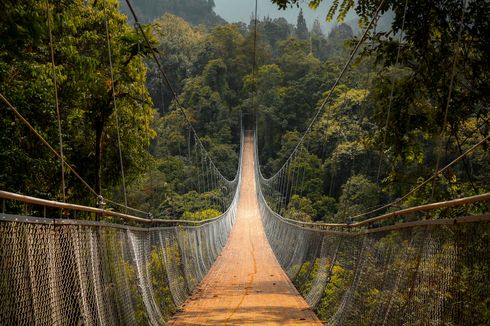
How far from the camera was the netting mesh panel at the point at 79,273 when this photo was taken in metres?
2.21

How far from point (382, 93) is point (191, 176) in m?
29.4

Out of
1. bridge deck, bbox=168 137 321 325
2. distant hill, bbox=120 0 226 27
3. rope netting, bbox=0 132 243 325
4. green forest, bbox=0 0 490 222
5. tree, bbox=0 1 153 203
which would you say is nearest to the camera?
rope netting, bbox=0 132 243 325

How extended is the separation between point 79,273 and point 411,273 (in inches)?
66.7

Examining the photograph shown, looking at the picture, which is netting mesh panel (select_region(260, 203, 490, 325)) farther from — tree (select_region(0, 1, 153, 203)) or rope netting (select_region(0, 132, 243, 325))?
tree (select_region(0, 1, 153, 203))

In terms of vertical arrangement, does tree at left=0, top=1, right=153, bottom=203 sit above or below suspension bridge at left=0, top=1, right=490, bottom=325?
above

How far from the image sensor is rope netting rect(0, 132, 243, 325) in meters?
2.21

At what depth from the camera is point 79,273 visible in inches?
121

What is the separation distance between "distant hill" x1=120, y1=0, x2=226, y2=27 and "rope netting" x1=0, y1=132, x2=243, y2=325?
11197 cm

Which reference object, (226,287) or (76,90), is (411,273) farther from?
(76,90)

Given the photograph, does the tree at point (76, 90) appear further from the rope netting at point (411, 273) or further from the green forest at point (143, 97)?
the rope netting at point (411, 273)

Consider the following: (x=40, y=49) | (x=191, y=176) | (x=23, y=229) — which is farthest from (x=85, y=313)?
(x=191, y=176)

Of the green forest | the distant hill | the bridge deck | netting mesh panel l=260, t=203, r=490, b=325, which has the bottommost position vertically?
the bridge deck

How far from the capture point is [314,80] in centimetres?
5788

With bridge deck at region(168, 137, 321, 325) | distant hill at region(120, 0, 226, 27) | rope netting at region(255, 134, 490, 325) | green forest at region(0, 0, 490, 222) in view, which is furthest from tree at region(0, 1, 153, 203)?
distant hill at region(120, 0, 226, 27)
